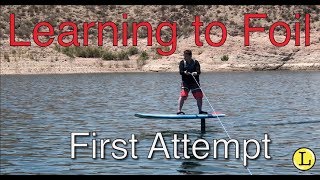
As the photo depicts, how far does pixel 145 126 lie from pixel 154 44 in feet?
140

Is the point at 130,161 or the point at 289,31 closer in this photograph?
the point at 130,161

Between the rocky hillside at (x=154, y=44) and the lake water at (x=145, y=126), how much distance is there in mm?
16675

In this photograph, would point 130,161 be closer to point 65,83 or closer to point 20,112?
point 20,112

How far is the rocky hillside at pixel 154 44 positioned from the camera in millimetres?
55281

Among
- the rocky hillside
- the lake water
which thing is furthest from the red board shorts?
the rocky hillside

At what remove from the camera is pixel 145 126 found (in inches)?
784

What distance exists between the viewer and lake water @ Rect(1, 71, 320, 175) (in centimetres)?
1384

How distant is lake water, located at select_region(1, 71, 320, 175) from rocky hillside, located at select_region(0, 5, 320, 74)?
1667cm

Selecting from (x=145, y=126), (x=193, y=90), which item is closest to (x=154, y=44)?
(x=145, y=126)

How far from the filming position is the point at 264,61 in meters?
55.9

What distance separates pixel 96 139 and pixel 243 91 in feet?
→ 57.1

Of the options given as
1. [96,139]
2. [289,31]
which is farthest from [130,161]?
[289,31]

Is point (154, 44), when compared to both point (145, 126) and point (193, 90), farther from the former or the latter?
point (193, 90)

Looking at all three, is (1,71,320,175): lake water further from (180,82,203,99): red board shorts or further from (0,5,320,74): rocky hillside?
(0,5,320,74): rocky hillside
